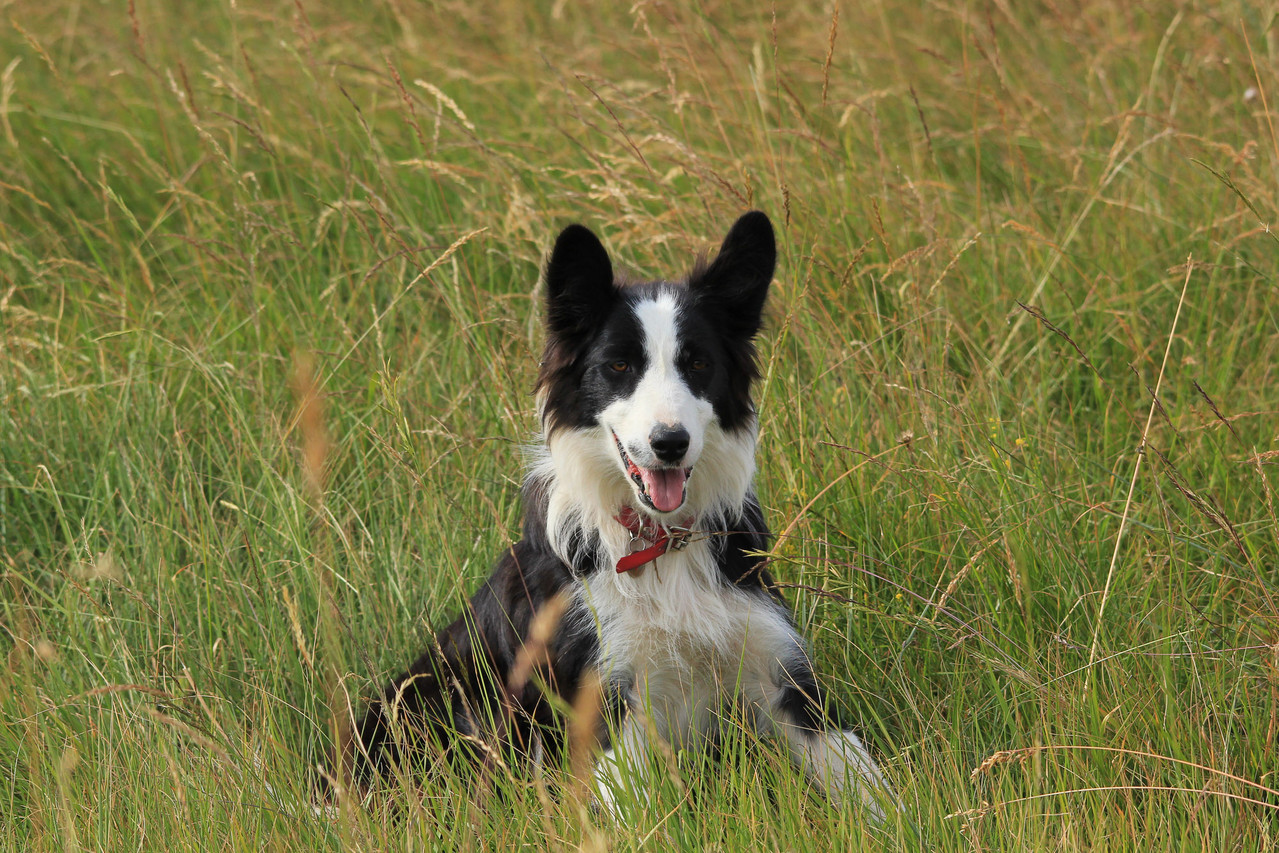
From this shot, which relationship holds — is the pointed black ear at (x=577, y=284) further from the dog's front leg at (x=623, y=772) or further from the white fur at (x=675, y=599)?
the dog's front leg at (x=623, y=772)

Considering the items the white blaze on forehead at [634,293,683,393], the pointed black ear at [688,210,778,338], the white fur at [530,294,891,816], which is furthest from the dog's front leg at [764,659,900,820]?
the pointed black ear at [688,210,778,338]

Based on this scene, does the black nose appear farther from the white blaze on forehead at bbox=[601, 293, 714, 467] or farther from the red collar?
the red collar

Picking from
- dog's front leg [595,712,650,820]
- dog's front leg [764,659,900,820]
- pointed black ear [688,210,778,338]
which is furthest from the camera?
pointed black ear [688,210,778,338]

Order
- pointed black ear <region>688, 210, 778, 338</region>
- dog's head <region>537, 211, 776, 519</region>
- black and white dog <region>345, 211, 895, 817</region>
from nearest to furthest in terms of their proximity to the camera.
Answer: dog's head <region>537, 211, 776, 519</region>
black and white dog <region>345, 211, 895, 817</region>
pointed black ear <region>688, 210, 778, 338</region>

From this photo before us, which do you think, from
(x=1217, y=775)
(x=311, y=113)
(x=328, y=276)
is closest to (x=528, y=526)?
(x=1217, y=775)

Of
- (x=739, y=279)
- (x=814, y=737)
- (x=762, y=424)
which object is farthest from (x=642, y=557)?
(x=762, y=424)

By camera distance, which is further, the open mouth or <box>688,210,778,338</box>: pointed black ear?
<box>688,210,778,338</box>: pointed black ear

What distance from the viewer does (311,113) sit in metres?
5.44

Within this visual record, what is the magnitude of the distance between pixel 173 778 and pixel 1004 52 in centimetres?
535

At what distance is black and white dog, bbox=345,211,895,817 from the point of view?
282cm

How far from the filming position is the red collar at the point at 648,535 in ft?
9.46

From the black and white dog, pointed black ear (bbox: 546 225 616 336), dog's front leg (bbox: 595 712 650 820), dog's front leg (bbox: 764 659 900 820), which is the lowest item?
dog's front leg (bbox: 764 659 900 820)

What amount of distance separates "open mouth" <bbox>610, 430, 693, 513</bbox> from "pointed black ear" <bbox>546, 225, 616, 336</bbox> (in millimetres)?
364

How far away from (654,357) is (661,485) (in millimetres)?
314
